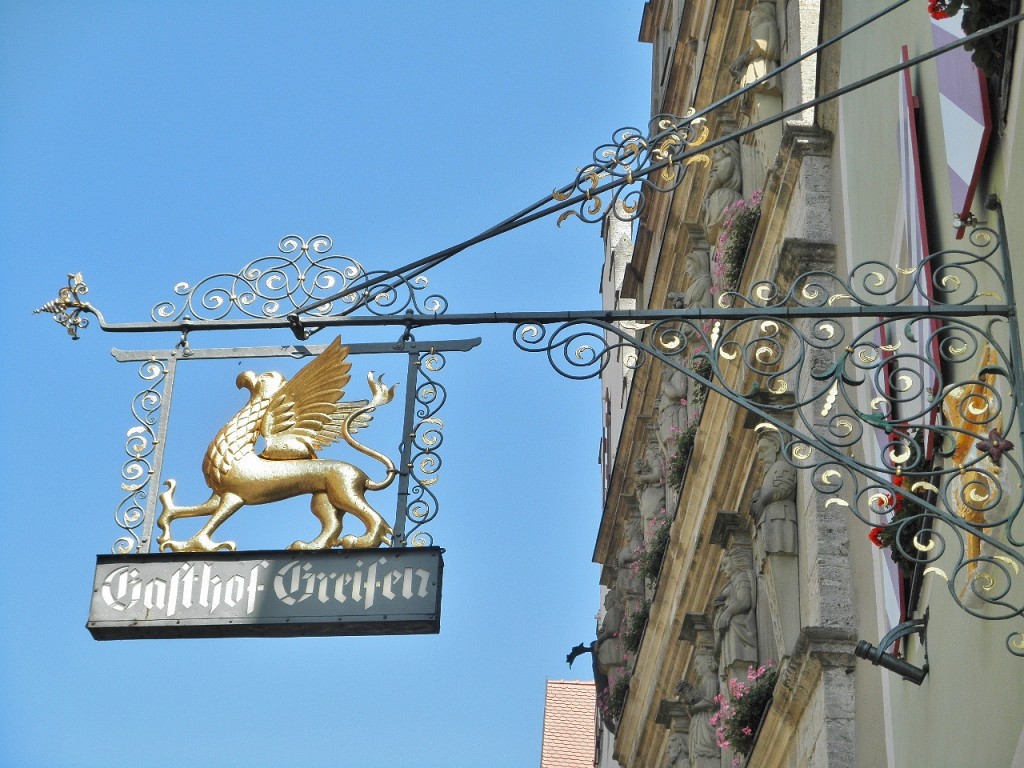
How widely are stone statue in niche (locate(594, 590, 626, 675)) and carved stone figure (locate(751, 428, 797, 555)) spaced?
8.32m

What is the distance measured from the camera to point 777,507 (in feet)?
38.4

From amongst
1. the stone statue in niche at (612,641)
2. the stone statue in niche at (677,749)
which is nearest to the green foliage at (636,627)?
the stone statue in niche at (612,641)

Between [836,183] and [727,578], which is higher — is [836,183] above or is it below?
above

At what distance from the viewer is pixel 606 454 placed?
A: 27.8 meters

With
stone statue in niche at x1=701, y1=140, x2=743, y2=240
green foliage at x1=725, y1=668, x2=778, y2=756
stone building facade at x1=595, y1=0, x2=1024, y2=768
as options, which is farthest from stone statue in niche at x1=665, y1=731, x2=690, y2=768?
stone statue in niche at x1=701, y1=140, x2=743, y2=240

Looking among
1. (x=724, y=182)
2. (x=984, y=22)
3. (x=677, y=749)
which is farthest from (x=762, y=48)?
(x=984, y=22)

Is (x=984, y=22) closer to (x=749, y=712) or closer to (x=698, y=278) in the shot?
(x=749, y=712)

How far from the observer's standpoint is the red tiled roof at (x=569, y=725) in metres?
40.0

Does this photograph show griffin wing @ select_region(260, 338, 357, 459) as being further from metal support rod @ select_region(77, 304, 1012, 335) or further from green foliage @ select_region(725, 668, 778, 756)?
green foliage @ select_region(725, 668, 778, 756)

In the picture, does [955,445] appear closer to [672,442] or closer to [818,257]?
[818,257]

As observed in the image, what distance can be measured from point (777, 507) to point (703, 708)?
359 cm

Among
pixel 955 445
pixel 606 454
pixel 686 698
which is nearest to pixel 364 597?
pixel 955 445

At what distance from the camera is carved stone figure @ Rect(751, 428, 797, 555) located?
454 inches

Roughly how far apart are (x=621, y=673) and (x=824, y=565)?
10334 mm
